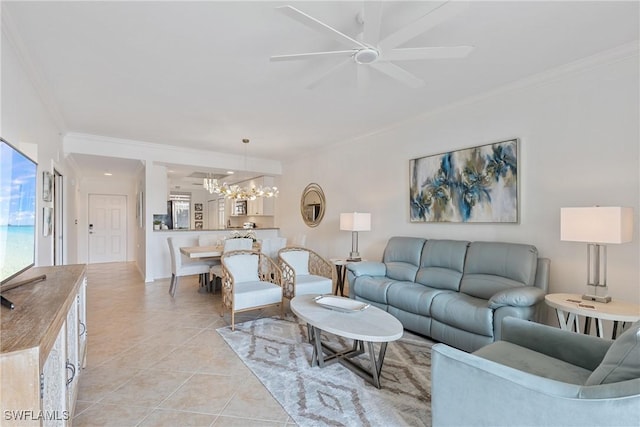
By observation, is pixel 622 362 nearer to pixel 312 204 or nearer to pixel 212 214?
pixel 312 204

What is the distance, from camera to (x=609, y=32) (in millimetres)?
2248

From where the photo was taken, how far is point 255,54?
2529mm

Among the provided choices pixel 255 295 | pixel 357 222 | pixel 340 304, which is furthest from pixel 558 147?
pixel 255 295

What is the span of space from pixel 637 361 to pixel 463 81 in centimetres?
273

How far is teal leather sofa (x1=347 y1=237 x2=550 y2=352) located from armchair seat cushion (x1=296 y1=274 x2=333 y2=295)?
335 mm

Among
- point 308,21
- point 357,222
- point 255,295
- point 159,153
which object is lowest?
point 255,295

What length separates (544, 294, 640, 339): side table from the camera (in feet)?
6.52

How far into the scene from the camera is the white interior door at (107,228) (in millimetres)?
8312

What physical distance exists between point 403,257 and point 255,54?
2828mm

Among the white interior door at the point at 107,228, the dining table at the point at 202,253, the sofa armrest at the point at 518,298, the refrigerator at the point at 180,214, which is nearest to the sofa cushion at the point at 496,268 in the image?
the sofa armrest at the point at 518,298

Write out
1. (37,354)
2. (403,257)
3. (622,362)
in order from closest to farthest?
1. (37,354)
2. (622,362)
3. (403,257)

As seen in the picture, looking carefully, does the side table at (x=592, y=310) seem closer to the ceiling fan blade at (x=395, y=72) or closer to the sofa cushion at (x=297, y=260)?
the ceiling fan blade at (x=395, y=72)

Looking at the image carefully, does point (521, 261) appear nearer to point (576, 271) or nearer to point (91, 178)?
point (576, 271)

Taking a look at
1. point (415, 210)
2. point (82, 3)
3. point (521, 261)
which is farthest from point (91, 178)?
point (521, 261)
